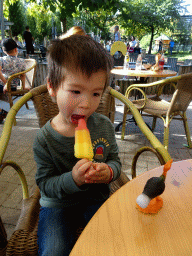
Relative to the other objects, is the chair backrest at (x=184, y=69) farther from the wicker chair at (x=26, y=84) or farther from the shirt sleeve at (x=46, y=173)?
the shirt sleeve at (x=46, y=173)

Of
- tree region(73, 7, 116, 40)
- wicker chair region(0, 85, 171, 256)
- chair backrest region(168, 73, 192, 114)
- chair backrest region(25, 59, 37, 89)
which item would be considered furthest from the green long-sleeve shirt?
chair backrest region(25, 59, 37, 89)

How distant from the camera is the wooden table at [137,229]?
539 mm

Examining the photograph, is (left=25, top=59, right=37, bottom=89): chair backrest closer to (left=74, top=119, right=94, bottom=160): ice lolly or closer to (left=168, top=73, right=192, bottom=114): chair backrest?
(left=168, top=73, right=192, bottom=114): chair backrest

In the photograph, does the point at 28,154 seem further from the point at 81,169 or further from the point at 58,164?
the point at 81,169

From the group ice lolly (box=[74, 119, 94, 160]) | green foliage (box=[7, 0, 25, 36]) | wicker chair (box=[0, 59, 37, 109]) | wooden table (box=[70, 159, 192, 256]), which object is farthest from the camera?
green foliage (box=[7, 0, 25, 36])

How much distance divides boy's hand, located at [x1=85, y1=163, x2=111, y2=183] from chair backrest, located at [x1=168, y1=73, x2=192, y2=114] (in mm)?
2216

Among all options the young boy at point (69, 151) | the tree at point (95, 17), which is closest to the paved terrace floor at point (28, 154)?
the young boy at point (69, 151)

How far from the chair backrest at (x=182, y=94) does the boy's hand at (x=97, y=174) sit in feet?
7.27

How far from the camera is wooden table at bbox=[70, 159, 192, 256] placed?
1.77ft

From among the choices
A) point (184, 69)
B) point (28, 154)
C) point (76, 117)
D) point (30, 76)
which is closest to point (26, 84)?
point (30, 76)

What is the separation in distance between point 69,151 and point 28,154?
223cm

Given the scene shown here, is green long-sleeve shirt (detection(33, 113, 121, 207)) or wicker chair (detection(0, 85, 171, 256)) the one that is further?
green long-sleeve shirt (detection(33, 113, 121, 207))

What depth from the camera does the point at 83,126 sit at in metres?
0.86

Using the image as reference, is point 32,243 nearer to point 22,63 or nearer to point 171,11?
point 22,63
